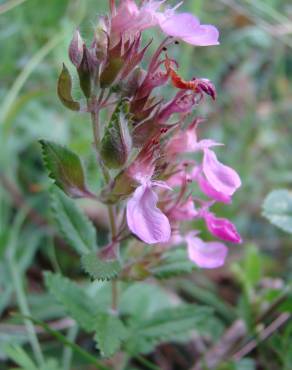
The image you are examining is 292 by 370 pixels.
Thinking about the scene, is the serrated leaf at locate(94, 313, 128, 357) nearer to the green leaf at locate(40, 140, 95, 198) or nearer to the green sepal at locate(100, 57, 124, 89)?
the green leaf at locate(40, 140, 95, 198)

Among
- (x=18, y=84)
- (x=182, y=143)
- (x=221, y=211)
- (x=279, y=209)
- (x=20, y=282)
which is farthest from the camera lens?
(x=221, y=211)

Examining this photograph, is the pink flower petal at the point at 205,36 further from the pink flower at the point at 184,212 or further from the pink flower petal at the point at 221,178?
the pink flower at the point at 184,212

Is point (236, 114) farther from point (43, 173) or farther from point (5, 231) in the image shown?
point (5, 231)

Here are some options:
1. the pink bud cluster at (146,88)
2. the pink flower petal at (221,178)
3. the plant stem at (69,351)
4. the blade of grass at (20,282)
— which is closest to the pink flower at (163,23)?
the pink bud cluster at (146,88)

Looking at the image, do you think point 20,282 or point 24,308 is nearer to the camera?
point 24,308

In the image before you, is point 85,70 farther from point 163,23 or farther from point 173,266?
point 173,266

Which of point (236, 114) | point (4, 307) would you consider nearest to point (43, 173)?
point (4, 307)

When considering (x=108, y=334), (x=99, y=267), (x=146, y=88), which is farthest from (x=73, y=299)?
(x=146, y=88)
